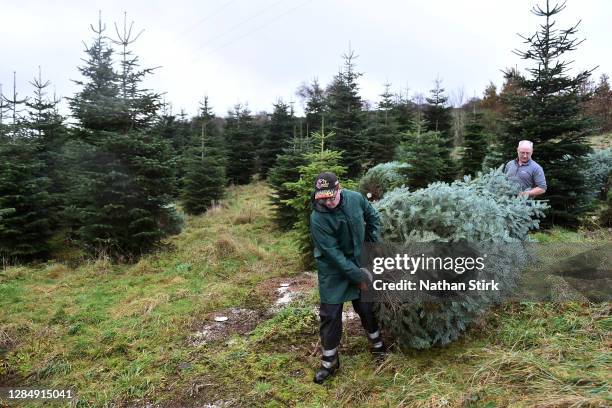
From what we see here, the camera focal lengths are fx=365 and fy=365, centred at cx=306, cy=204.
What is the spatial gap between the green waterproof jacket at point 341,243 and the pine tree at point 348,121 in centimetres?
1190

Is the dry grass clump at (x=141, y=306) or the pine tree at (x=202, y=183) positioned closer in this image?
the dry grass clump at (x=141, y=306)

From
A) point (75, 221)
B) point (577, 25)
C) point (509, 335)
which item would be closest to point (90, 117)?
point (75, 221)

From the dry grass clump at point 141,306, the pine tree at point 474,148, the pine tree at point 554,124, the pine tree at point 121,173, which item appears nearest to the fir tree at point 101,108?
the pine tree at point 121,173

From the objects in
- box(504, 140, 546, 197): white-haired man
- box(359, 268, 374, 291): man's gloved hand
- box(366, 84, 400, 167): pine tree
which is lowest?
box(359, 268, 374, 291): man's gloved hand

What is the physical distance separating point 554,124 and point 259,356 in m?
8.82

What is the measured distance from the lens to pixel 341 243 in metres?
3.40

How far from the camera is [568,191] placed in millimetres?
8883

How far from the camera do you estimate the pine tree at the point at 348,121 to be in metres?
15.8

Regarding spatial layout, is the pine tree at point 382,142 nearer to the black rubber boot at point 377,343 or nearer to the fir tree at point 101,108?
the fir tree at point 101,108

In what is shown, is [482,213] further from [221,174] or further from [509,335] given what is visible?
[221,174]

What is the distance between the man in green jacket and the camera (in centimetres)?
323

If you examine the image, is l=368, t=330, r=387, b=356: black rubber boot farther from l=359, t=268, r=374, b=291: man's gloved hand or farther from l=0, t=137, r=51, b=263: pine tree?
l=0, t=137, r=51, b=263: pine tree

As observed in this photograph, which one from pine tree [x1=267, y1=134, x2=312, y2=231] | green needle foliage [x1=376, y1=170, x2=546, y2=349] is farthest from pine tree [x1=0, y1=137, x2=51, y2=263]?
green needle foliage [x1=376, y1=170, x2=546, y2=349]

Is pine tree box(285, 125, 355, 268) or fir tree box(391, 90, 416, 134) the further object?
fir tree box(391, 90, 416, 134)
